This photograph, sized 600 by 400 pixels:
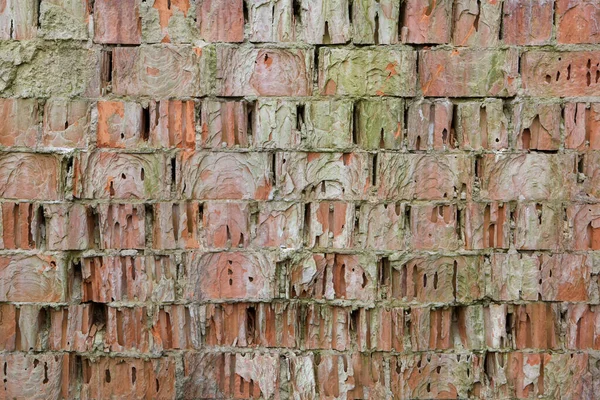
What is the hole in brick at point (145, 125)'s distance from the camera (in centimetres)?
271

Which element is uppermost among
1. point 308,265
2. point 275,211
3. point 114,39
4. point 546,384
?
point 114,39

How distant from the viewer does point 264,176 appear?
270 centimetres

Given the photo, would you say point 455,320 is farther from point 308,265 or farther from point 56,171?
point 56,171

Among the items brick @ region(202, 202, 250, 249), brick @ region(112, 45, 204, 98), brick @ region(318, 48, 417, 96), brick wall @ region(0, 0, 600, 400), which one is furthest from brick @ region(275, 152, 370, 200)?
brick @ region(112, 45, 204, 98)

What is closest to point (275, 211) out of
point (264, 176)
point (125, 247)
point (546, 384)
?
point (264, 176)

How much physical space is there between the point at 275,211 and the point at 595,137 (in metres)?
1.39

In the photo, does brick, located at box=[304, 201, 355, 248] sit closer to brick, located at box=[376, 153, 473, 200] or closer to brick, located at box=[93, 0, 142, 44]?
brick, located at box=[376, 153, 473, 200]

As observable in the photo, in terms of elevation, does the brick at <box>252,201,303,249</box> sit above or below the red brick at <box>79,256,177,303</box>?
above

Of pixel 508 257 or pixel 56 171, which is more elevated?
pixel 56 171

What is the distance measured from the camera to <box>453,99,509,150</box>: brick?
106 inches

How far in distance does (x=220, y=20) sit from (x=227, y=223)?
2.82 ft

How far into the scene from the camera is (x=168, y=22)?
2701 millimetres

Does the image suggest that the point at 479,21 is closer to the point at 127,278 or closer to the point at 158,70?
the point at 158,70

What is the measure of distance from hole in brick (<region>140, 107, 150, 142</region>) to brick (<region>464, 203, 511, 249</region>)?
1.40 meters
